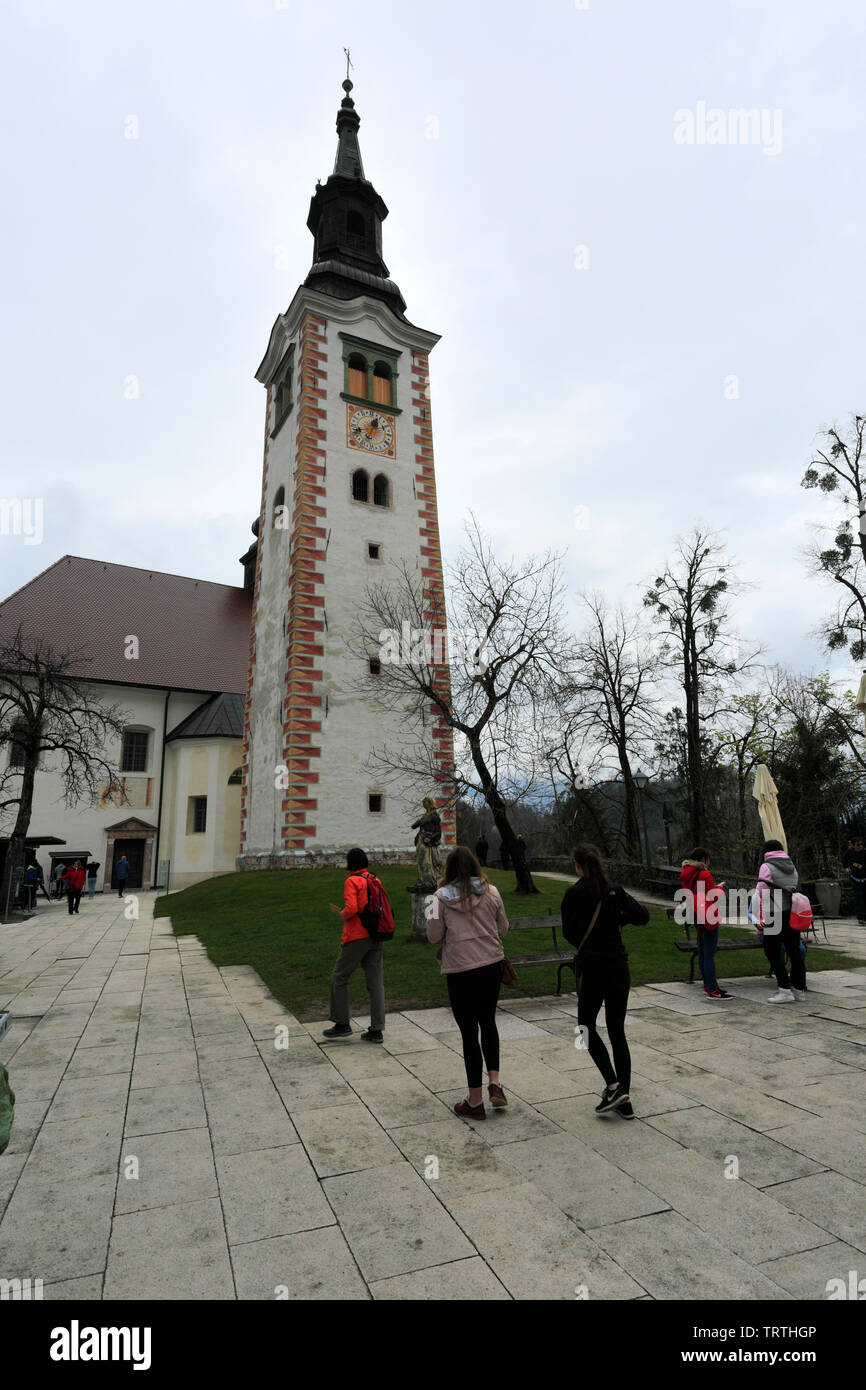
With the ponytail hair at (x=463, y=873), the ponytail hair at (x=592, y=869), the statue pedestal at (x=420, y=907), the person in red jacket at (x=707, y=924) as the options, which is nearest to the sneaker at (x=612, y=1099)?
the ponytail hair at (x=592, y=869)

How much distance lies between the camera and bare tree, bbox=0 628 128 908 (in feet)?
80.0

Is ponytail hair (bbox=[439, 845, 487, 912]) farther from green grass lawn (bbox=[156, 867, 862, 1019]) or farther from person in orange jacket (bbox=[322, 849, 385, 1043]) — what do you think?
green grass lawn (bbox=[156, 867, 862, 1019])

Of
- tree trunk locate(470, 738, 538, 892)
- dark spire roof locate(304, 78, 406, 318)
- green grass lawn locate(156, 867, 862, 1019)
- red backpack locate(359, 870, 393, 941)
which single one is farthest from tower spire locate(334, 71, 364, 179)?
red backpack locate(359, 870, 393, 941)

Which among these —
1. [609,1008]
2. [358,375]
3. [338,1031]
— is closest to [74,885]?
[338,1031]

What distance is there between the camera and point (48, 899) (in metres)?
28.8

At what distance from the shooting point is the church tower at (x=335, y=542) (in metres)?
24.2

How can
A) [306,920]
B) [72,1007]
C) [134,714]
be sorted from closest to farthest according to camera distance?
[72,1007], [306,920], [134,714]

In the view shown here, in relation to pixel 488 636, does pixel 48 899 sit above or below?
below

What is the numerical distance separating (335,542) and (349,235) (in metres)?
17.2

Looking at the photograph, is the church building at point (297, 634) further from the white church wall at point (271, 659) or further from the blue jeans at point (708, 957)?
the blue jeans at point (708, 957)

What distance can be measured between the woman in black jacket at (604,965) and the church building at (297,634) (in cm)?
1527
